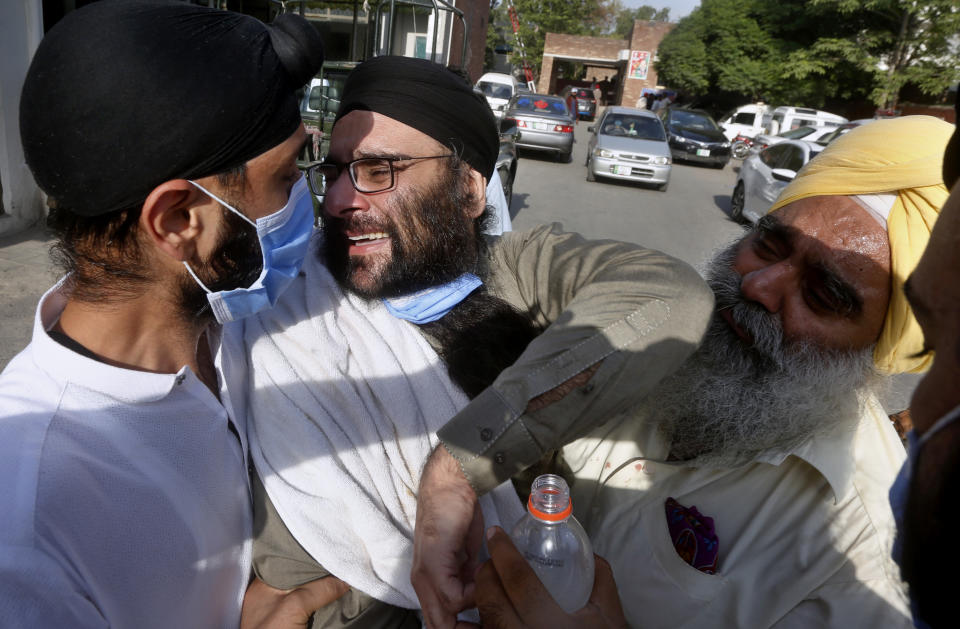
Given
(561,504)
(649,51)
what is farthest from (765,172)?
(649,51)

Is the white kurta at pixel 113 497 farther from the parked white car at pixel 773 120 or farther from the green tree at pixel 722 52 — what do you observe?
the green tree at pixel 722 52

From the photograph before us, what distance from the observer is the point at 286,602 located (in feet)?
4.90

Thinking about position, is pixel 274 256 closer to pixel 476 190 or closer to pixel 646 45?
pixel 476 190

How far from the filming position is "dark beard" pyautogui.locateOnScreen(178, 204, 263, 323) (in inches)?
56.8

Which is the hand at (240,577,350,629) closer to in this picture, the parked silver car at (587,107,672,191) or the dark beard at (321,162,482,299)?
the dark beard at (321,162,482,299)

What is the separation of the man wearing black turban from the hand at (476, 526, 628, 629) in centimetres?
7

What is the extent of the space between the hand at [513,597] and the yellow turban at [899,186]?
1275mm

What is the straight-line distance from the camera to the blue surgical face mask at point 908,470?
683 mm

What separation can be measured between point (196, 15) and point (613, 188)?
13.3 m

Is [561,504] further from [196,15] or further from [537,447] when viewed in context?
[196,15]

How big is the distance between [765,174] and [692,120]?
10262 mm

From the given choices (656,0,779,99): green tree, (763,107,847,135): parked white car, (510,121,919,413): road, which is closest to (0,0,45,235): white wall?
(510,121,919,413): road

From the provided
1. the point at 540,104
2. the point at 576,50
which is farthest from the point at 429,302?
the point at 576,50

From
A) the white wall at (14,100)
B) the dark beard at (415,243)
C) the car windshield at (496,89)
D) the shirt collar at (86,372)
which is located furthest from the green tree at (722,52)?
the shirt collar at (86,372)
